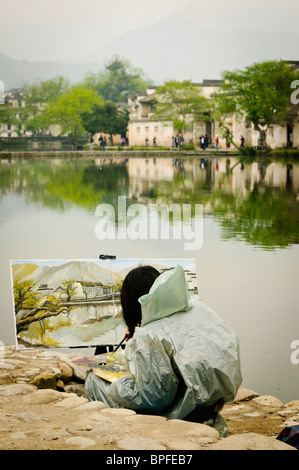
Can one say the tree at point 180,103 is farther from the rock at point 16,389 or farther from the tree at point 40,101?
the rock at point 16,389

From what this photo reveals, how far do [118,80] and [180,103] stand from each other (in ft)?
70.2

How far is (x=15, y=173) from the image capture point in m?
28.2

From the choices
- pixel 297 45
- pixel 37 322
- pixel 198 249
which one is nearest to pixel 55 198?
pixel 198 249

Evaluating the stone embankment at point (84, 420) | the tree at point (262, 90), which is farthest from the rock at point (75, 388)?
the tree at point (262, 90)

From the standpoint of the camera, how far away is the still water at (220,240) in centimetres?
582

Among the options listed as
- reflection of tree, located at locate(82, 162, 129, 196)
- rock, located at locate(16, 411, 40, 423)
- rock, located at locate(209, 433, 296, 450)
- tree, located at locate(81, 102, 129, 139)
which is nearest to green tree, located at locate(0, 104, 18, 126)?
tree, located at locate(81, 102, 129, 139)

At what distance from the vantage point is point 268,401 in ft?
14.2

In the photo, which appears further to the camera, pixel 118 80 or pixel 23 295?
pixel 118 80

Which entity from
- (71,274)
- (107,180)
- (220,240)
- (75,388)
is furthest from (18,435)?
(107,180)

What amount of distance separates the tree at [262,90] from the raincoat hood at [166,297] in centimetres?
3543

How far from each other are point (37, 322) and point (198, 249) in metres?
6.14

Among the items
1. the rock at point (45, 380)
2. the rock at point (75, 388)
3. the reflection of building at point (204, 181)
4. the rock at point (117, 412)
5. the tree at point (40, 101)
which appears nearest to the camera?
the rock at point (117, 412)

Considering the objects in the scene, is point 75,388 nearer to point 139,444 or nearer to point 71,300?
point 71,300

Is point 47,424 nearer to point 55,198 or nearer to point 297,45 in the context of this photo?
point 55,198
